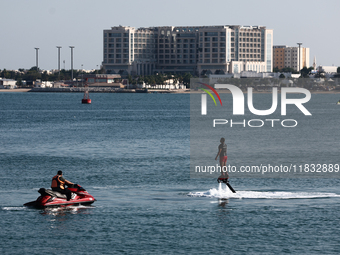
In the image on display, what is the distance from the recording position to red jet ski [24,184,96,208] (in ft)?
125

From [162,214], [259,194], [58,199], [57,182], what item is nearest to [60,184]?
[57,182]

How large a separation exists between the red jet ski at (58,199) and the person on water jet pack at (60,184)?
20 centimetres

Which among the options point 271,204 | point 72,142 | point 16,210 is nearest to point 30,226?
point 16,210

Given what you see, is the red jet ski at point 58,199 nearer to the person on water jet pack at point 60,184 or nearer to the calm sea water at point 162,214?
the person on water jet pack at point 60,184

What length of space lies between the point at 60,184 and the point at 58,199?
3.17ft

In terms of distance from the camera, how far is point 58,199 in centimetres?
3838

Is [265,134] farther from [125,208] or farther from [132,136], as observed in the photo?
Answer: [125,208]

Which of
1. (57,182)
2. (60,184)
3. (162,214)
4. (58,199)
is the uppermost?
(57,182)

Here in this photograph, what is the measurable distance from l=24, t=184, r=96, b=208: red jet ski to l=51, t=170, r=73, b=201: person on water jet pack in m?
0.20

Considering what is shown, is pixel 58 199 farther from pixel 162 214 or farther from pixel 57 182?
pixel 162 214

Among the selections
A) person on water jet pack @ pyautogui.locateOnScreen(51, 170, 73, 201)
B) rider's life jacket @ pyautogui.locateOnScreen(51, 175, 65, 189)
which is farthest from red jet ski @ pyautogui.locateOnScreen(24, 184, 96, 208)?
rider's life jacket @ pyautogui.locateOnScreen(51, 175, 65, 189)

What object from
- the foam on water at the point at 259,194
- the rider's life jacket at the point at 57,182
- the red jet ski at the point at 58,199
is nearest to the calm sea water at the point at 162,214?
the foam on water at the point at 259,194

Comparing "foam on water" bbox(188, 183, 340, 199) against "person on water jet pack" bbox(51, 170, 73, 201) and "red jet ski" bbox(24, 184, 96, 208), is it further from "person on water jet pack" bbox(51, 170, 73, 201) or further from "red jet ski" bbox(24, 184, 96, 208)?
"person on water jet pack" bbox(51, 170, 73, 201)

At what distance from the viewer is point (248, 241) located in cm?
3212
